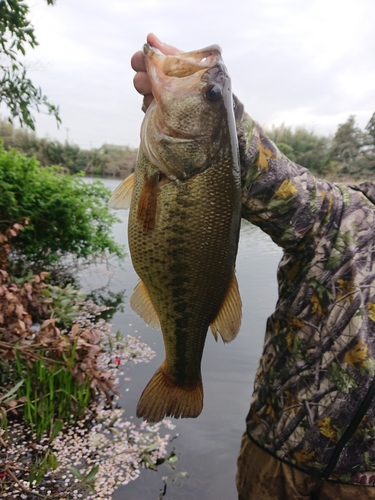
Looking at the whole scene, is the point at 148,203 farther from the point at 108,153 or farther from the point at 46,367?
the point at 108,153

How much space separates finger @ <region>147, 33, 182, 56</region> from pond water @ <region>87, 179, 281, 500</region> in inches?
138

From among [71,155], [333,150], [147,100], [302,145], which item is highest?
[302,145]

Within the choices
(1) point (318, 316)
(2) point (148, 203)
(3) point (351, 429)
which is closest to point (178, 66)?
(2) point (148, 203)

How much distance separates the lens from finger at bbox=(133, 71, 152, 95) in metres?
1.34

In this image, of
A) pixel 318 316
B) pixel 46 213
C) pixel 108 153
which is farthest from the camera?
pixel 108 153

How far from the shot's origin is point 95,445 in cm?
383

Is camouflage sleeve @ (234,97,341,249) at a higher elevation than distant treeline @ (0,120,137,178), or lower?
lower

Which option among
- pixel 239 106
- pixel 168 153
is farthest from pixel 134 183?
pixel 239 106

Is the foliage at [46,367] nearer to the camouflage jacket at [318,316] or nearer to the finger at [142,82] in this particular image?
the camouflage jacket at [318,316]

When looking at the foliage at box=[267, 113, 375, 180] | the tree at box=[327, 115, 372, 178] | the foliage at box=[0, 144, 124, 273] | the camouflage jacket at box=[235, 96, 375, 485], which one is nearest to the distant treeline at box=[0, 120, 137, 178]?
the foliage at box=[267, 113, 375, 180]

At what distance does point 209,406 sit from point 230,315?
12.7ft

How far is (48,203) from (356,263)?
18.7 ft

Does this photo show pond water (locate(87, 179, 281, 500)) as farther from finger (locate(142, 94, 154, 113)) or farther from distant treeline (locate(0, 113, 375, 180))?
distant treeline (locate(0, 113, 375, 180))

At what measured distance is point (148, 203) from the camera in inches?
53.7
